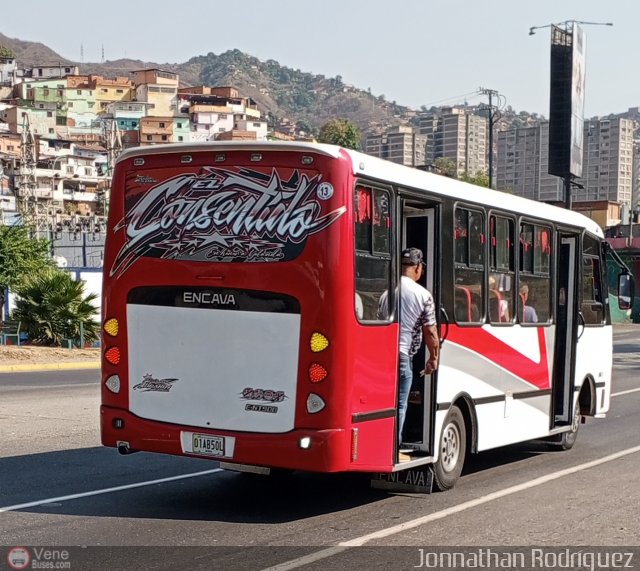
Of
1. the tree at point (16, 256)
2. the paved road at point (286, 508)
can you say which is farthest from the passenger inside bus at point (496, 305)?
the tree at point (16, 256)

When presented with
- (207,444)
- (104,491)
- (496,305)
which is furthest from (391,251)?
(104,491)

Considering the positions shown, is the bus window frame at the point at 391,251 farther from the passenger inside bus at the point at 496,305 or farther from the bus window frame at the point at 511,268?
the passenger inside bus at the point at 496,305

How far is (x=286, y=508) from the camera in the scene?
9180mm

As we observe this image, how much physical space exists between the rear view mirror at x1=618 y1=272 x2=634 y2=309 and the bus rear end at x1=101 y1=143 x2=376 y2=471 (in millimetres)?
7191

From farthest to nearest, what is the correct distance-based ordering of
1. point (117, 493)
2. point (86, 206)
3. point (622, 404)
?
1. point (86, 206)
2. point (622, 404)
3. point (117, 493)

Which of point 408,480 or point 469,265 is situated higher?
point 469,265

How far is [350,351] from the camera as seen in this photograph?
8.36 metres

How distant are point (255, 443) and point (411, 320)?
1801 mm

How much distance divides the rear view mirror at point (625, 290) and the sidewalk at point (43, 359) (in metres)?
15.5

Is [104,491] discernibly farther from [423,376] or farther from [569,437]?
[569,437]

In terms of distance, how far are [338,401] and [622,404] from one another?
12.6m

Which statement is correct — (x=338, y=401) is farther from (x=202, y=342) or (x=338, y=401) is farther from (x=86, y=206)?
(x=86, y=206)

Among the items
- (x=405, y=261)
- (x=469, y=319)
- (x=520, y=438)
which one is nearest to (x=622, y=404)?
(x=520, y=438)

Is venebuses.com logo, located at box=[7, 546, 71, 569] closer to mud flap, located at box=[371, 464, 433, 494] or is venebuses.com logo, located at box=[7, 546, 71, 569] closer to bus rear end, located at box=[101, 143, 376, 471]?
bus rear end, located at box=[101, 143, 376, 471]
